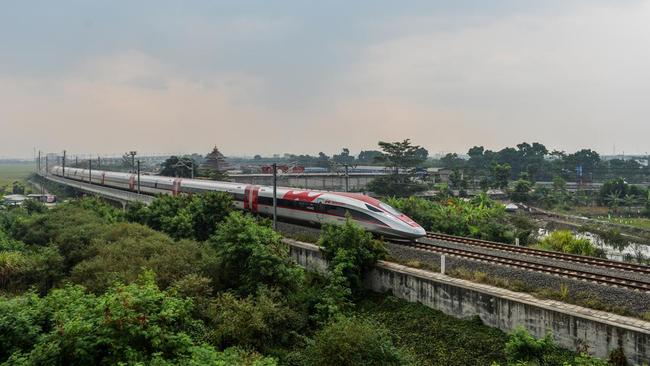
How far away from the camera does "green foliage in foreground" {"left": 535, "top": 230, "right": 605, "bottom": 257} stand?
21.5 meters

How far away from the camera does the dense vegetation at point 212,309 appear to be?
9.00 meters

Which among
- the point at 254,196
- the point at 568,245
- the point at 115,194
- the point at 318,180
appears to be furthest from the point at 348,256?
the point at 318,180

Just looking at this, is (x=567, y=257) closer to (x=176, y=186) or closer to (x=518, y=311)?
(x=518, y=311)

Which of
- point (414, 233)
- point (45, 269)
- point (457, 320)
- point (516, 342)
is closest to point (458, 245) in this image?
point (414, 233)

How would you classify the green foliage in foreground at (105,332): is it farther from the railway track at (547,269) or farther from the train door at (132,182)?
the train door at (132,182)

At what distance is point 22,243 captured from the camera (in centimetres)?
2509

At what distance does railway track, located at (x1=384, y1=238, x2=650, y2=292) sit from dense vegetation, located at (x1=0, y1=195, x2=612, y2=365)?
368cm

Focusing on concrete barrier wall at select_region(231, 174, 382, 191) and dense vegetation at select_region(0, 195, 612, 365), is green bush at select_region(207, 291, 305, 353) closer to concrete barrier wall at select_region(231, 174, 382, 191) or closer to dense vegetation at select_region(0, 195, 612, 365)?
dense vegetation at select_region(0, 195, 612, 365)

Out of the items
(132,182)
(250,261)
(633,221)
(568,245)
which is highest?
(132,182)

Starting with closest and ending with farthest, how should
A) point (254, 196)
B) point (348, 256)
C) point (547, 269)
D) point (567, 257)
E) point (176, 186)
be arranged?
point (547, 269) < point (348, 256) < point (567, 257) < point (254, 196) < point (176, 186)

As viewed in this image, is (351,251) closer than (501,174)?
Yes

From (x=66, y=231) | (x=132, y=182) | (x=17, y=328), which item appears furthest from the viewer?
(x=132, y=182)

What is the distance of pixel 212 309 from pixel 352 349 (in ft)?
16.2

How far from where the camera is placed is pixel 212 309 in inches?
529
